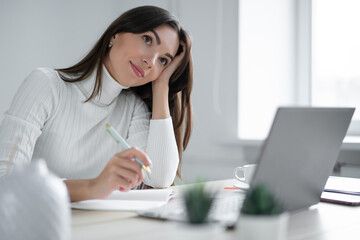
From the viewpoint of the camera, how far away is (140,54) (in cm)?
147

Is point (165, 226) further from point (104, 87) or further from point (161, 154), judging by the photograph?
point (104, 87)

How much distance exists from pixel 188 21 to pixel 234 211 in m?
1.92

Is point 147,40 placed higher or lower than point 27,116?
higher

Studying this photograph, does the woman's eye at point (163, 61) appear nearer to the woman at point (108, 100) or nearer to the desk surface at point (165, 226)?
the woman at point (108, 100)

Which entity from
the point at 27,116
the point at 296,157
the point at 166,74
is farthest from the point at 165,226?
the point at 166,74

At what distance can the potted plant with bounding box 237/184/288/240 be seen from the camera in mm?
490

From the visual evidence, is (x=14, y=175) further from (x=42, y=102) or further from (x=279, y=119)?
(x=42, y=102)

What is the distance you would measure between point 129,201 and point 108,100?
2.14 ft

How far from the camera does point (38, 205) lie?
0.53 meters

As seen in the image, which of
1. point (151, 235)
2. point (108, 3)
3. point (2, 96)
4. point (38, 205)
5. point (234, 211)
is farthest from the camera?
point (108, 3)

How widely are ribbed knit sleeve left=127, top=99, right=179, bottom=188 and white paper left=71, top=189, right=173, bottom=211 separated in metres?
0.32

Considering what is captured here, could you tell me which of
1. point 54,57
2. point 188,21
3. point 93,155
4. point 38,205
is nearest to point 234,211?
point 38,205

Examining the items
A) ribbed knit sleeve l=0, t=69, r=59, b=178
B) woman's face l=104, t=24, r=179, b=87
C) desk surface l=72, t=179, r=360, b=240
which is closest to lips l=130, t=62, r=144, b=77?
woman's face l=104, t=24, r=179, b=87

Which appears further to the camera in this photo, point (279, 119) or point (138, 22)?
point (138, 22)
